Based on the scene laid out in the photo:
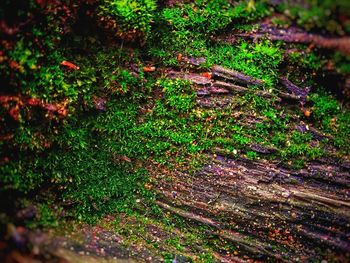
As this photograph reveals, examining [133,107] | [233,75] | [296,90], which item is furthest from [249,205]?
[133,107]

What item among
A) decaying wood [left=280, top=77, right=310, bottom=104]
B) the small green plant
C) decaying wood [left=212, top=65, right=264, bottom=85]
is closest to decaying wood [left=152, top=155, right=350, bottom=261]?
decaying wood [left=280, top=77, right=310, bottom=104]

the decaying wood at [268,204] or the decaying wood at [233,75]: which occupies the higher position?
the decaying wood at [233,75]

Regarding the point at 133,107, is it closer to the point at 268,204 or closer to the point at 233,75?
the point at 233,75

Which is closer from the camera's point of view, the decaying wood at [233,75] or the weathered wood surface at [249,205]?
the weathered wood surface at [249,205]

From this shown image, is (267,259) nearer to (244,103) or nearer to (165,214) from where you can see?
(165,214)

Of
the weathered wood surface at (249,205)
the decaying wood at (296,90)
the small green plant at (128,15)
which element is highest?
the small green plant at (128,15)

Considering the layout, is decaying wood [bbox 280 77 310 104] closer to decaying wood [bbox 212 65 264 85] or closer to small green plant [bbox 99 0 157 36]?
decaying wood [bbox 212 65 264 85]

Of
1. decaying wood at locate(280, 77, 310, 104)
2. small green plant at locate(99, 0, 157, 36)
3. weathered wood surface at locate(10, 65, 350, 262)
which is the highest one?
small green plant at locate(99, 0, 157, 36)

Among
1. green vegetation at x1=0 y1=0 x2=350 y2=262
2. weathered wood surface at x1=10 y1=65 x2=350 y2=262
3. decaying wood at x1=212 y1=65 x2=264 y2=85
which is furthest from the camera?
decaying wood at x1=212 y1=65 x2=264 y2=85

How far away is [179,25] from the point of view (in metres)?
4.40

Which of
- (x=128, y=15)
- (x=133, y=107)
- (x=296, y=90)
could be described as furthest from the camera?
(x=133, y=107)

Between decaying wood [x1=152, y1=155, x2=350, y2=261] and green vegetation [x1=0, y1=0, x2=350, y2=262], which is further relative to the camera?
decaying wood [x1=152, y1=155, x2=350, y2=261]

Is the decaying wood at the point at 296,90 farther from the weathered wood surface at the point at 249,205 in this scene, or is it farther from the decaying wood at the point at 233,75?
the decaying wood at the point at 233,75

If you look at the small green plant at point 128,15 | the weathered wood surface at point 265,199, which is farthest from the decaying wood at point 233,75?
the small green plant at point 128,15
